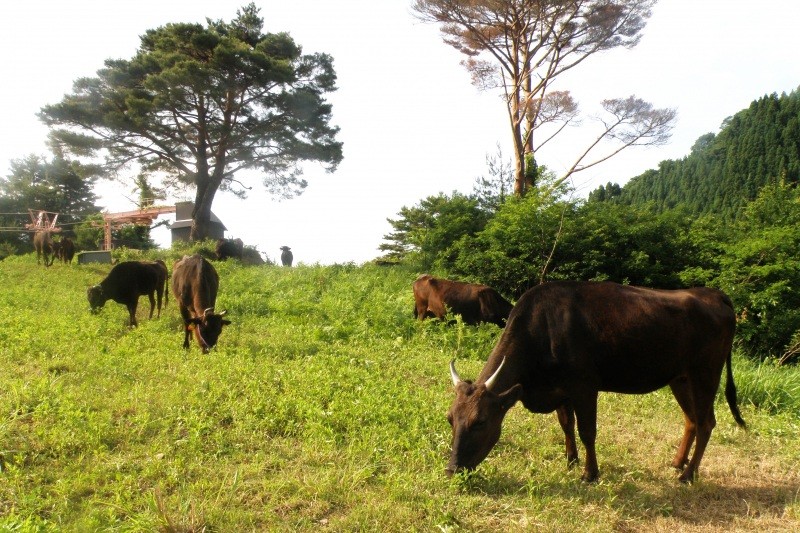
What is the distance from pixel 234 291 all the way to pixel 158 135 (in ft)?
46.3

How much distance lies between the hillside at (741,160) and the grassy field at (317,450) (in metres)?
19.7

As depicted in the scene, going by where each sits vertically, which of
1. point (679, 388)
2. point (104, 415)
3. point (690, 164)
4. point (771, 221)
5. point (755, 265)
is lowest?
point (104, 415)

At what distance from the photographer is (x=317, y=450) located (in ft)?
17.6

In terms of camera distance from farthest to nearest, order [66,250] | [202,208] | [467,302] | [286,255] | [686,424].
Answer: [286,255], [202,208], [66,250], [467,302], [686,424]

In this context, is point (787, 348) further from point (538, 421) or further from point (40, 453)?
point (40, 453)

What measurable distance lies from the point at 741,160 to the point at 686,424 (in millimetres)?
25269

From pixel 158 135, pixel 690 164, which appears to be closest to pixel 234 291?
pixel 158 135

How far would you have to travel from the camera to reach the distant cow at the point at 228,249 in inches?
1020

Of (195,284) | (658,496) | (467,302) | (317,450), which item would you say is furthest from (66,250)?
(658,496)

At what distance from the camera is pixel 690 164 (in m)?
30.2

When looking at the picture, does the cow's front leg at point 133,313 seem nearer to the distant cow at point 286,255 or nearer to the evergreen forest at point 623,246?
the evergreen forest at point 623,246

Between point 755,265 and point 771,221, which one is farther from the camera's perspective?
point 771,221

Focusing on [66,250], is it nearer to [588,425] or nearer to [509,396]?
[509,396]

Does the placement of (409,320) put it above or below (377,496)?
above
